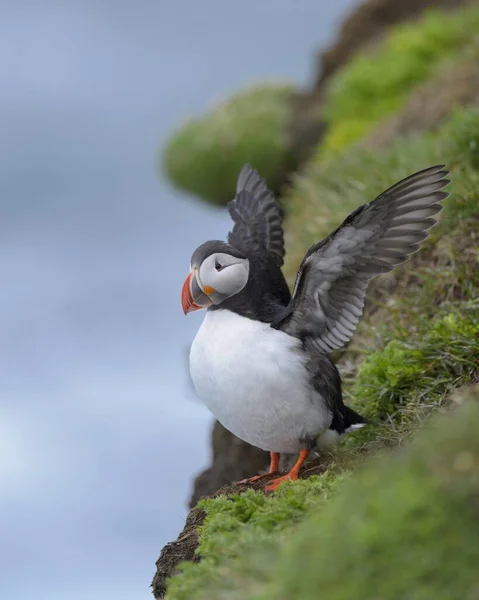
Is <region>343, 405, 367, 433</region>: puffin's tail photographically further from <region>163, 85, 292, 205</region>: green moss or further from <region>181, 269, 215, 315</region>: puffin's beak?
<region>163, 85, 292, 205</region>: green moss

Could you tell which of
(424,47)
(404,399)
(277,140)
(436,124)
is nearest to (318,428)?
(404,399)

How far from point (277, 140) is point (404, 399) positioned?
1225 centimetres

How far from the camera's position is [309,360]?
16.3 feet

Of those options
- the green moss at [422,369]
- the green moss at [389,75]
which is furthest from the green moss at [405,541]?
the green moss at [389,75]

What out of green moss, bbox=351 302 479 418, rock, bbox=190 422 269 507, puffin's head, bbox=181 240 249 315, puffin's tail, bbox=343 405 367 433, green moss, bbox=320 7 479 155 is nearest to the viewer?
puffin's head, bbox=181 240 249 315

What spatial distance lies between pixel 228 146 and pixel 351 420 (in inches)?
519

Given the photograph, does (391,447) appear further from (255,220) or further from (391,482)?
(391,482)

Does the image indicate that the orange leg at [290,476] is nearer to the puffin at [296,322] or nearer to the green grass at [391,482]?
the puffin at [296,322]

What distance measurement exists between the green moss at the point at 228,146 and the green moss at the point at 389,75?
182 cm

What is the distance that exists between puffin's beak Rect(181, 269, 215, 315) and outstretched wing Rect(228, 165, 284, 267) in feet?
2.00

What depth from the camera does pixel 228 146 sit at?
17953mm

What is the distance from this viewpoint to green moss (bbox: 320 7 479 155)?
1489cm

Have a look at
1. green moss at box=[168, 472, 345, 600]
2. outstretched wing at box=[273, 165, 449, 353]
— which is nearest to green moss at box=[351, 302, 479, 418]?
outstretched wing at box=[273, 165, 449, 353]

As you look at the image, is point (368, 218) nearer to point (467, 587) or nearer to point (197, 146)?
point (467, 587)
